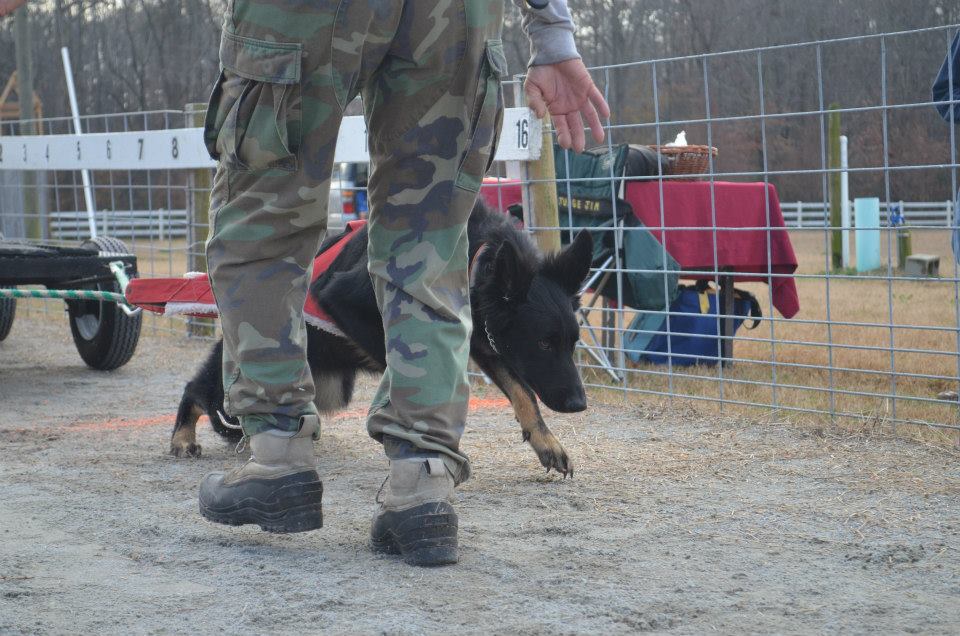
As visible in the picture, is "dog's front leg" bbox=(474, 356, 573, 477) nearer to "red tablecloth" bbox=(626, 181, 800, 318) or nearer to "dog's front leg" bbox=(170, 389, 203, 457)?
"dog's front leg" bbox=(170, 389, 203, 457)

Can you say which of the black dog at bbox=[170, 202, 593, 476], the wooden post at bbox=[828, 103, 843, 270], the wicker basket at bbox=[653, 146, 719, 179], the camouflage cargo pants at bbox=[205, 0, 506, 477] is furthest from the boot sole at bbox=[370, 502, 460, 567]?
the wooden post at bbox=[828, 103, 843, 270]

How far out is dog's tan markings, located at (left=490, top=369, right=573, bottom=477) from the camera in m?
2.84

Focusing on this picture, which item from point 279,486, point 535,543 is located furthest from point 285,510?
point 535,543

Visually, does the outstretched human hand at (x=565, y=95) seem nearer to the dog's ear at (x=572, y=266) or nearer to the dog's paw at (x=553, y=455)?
the dog's ear at (x=572, y=266)

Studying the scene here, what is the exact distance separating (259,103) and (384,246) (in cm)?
38

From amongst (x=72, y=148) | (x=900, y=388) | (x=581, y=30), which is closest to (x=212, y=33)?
(x=581, y=30)

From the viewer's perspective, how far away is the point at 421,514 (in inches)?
76.9

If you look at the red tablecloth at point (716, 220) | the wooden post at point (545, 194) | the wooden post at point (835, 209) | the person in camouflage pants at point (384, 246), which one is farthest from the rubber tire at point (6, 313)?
the wooden post at point (835, 209)

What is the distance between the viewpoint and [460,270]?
2088 mm

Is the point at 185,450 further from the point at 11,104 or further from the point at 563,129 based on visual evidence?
the point at 11,104

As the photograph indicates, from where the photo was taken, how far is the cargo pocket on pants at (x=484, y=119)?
1987mm

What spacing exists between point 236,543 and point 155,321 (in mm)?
5346

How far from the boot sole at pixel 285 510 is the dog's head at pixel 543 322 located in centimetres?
103

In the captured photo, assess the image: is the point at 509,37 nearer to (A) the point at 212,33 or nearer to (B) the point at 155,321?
(A) the point at 212,33
